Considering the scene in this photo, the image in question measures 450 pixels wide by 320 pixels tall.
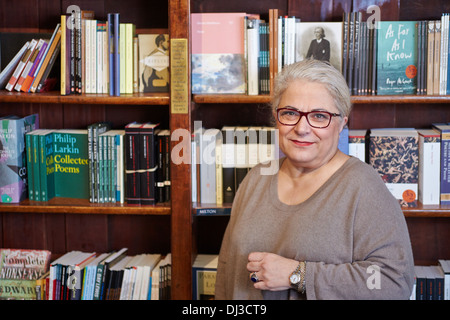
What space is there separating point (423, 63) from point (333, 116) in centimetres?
67

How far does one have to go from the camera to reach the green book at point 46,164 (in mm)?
2275

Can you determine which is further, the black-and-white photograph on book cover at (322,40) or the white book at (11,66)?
the white book at (11,66)

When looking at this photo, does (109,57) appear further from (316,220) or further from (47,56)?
(316,220)

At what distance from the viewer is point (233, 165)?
7.30 ft

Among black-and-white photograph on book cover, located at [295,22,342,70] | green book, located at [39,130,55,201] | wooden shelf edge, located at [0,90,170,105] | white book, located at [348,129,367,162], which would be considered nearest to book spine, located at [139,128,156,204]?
wooden shelf edge, located at [0,90,170,105]

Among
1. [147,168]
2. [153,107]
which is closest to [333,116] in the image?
[147,168]

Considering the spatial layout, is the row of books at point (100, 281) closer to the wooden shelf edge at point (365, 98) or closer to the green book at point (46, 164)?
the green book at point (46, 164)

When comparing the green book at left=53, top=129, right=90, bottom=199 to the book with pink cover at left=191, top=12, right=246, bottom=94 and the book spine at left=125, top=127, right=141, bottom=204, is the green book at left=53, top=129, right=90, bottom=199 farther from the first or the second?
the book with pink cover at left=191, top=12, right=246, bottom=94

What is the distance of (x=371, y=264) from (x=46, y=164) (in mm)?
1379

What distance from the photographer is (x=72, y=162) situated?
2.31 m

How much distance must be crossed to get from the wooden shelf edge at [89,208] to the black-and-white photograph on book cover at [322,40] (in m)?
0.80

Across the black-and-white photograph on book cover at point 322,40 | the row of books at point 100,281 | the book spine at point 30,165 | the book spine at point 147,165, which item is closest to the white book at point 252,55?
the black-and-white photograph on book cover at point 322,40
